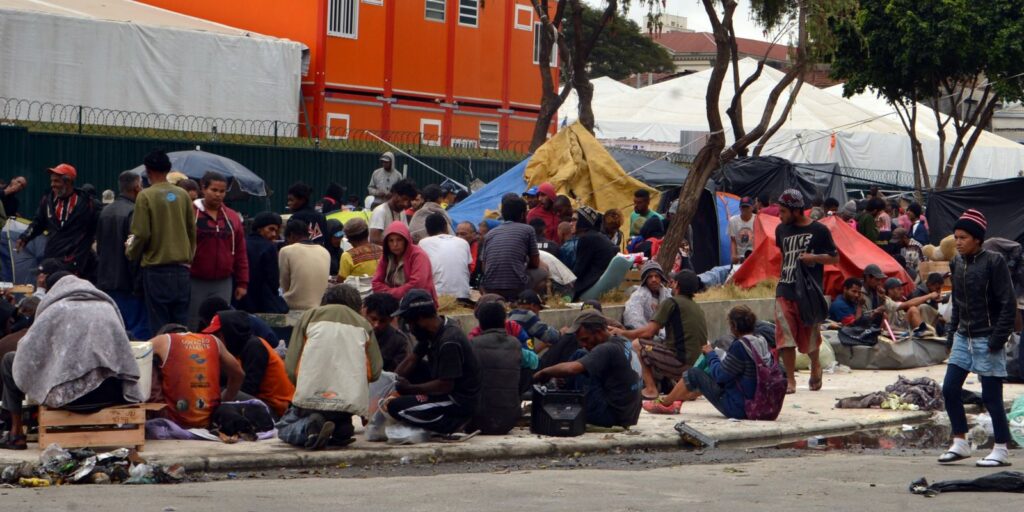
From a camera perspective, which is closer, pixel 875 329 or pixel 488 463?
pixel 488 463

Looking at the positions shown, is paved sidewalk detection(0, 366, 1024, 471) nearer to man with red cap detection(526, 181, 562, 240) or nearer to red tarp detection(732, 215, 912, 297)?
man with red cap detection(526, 181, 562, 240)

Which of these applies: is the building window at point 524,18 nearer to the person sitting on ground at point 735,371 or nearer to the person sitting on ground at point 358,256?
the person sitting on ground at point 358,256

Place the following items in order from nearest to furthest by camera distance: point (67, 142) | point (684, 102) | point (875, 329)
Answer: point (875, 329) < point (67, 142) < point (684, 102)

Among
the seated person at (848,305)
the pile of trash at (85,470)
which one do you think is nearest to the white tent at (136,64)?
the seated person at (848,305)

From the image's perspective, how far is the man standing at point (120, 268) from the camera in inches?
472

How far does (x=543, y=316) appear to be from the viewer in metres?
14.9

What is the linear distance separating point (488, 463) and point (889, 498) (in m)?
3.04

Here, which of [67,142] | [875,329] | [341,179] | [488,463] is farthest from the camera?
[341,179]

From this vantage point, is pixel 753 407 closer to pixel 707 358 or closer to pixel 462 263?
pixel 707 358

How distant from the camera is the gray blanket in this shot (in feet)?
29.8

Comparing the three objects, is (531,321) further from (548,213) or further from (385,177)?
(385,177)

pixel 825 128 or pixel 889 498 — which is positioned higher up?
pixel 825 128

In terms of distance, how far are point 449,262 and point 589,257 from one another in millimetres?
2278

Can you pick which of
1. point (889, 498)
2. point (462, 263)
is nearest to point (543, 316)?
point (462, 263)
